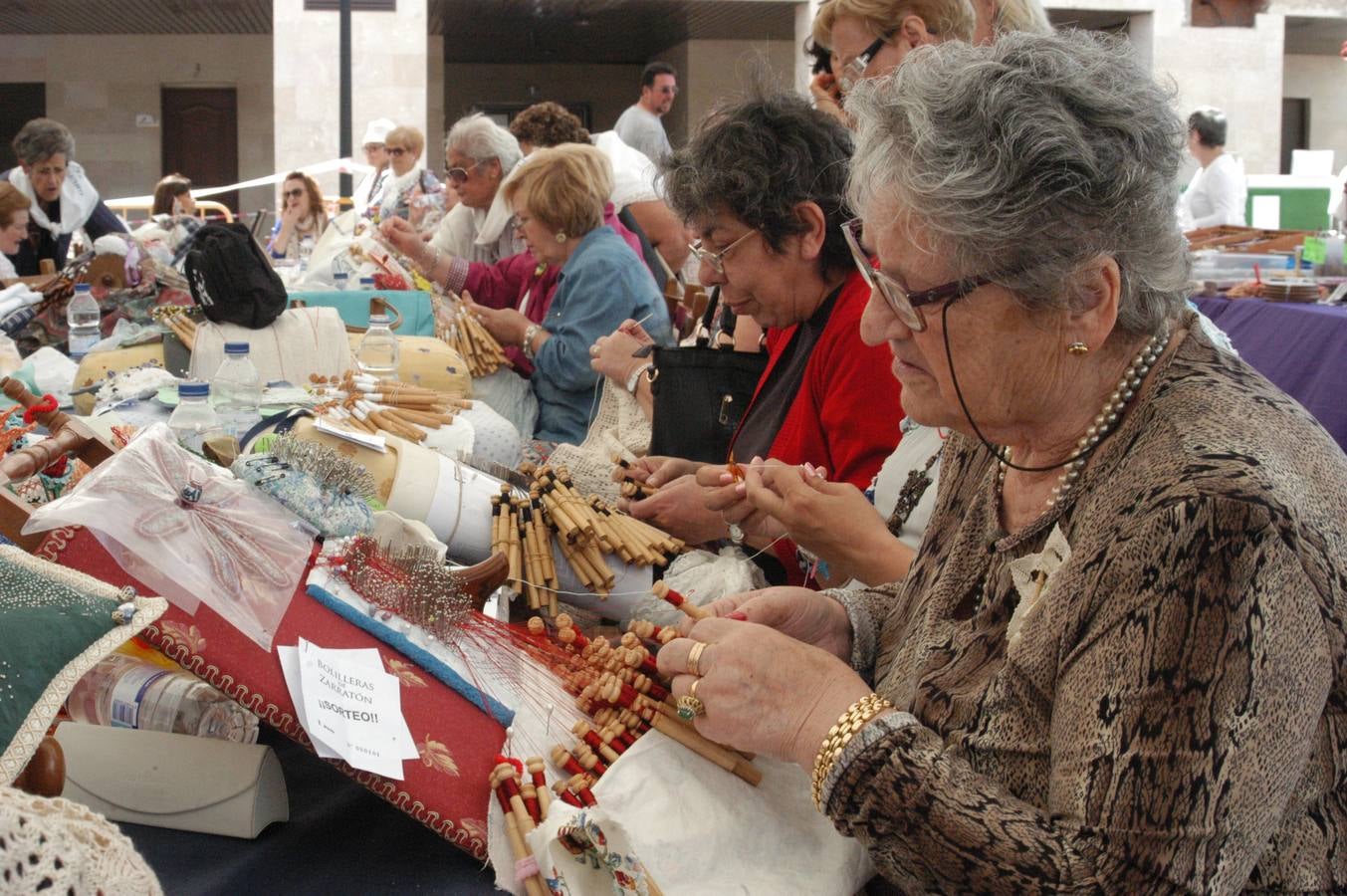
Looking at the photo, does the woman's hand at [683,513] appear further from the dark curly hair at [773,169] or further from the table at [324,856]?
the table at [324,856]

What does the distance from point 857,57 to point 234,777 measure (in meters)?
2.27

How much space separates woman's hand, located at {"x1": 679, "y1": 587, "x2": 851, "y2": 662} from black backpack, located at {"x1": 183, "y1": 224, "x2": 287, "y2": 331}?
7.72 ft

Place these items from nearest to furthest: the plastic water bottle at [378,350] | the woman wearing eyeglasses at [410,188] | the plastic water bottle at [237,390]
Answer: the plastic water bottle at [237,390] < the plastic water bottle at [378,350] < the woman wearing eyeglasses at [410,188]

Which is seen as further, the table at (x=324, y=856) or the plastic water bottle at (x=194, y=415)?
the plastic water bottle at (x=194, y=415)

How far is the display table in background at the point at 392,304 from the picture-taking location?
486cm

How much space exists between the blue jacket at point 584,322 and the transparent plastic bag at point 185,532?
265cm

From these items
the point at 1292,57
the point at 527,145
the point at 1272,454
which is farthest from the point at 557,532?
the point at 1292,57

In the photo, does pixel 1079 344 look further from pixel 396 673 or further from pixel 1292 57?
pixel 1292 57

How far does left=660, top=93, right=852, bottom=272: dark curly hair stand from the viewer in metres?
2.67

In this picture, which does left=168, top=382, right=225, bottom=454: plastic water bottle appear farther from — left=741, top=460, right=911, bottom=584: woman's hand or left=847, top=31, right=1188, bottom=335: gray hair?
left=847, top=31, right=1188, bottom=335: gray hair

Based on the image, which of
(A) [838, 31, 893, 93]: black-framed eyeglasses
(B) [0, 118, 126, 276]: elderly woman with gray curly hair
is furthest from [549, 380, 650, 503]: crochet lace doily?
(B) [0, 118, 126, 276]: elderly woman with gray curly hair

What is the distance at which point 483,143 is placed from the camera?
6.23 meters

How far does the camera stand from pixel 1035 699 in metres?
1.33

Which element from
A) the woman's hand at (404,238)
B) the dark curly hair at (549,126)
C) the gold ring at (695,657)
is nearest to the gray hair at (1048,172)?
the gold ring at (695,657)
